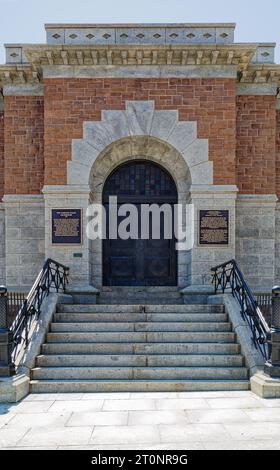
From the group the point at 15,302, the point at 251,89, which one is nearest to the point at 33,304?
the point at 15,302

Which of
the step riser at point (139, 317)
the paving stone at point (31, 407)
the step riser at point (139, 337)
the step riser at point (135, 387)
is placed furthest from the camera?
the step riser at point (139, 317)

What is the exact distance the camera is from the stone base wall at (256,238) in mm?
11336

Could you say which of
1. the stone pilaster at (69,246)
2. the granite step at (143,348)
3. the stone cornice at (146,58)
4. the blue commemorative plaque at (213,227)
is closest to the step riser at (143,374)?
the granite step at (143,348)

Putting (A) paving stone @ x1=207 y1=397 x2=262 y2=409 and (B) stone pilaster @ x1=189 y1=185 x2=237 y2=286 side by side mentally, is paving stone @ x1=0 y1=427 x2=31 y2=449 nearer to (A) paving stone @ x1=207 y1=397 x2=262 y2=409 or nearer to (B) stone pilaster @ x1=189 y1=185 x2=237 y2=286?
(A) paving stone @ x1=207 y1=397 x2=262 y2=409

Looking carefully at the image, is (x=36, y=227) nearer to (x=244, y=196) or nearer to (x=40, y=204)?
(x=40, y=204)

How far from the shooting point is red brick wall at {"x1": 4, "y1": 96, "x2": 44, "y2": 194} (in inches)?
451

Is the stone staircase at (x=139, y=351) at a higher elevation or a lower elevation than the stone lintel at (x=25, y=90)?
lower

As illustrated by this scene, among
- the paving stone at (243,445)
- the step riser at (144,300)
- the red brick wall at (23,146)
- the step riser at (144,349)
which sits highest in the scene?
the red brick wall at (23,146)

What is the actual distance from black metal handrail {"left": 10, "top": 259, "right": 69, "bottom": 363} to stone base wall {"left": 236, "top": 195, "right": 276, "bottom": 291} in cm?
467

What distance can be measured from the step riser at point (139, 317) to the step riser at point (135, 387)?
1.92 meters

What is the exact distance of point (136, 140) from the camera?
36.9 ft

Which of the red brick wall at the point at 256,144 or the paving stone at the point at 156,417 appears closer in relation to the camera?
the paving stone at the point at 156,417

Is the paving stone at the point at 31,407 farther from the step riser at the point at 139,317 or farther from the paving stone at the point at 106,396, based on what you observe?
the step riser at the point at 139,317
